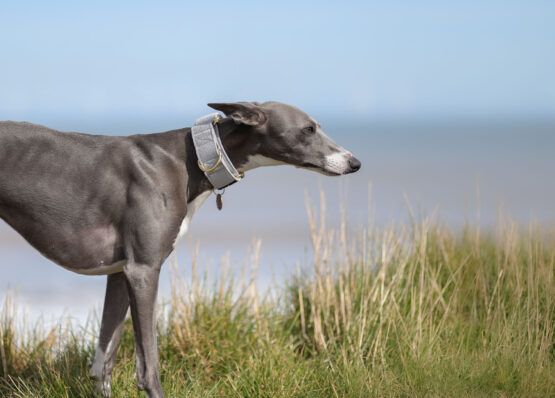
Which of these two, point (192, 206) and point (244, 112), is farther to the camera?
point (192, 206)

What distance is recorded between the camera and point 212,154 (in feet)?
16.4

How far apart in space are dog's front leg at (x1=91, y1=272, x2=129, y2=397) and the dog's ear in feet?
3.92

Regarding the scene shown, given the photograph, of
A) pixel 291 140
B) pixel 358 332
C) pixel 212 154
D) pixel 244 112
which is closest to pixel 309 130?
pixel 291 140

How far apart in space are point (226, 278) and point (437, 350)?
5.60 ft

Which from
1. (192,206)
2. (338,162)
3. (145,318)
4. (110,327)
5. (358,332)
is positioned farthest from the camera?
(358,332)

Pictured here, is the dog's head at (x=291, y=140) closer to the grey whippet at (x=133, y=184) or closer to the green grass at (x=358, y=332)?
the grey whippet at (x=133, y=184)

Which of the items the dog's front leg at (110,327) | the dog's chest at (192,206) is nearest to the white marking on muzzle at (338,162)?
the dog's chest at (192,206)

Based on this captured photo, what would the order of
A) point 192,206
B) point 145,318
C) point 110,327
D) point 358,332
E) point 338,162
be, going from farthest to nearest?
1. point 358,332
2. point 110,327
3. point 192,206
4. point 338,162
5. point 145,318

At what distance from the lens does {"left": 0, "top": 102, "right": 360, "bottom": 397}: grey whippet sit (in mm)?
4883

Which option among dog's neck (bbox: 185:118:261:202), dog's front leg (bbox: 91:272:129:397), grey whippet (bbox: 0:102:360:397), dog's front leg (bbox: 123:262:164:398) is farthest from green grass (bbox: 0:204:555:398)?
dog's neck (bbox: 185:118:261:202)

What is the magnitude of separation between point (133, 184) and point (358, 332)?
88.8 inches

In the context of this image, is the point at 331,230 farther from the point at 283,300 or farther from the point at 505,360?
the point at 505,360

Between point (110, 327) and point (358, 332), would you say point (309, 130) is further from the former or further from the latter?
point (358, 332)

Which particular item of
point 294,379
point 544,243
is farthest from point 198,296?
point 544,243
